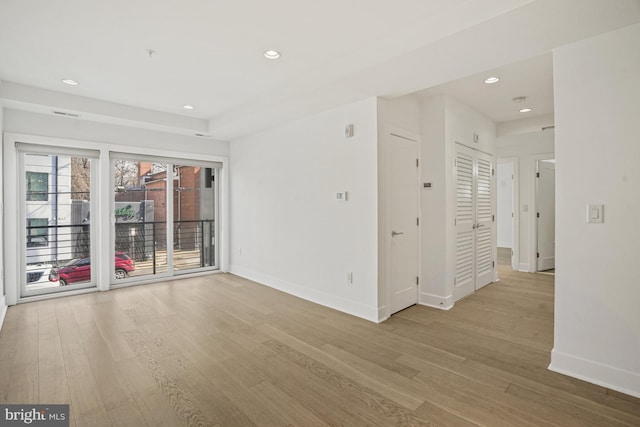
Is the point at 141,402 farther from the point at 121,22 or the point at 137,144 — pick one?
the point at 137,144

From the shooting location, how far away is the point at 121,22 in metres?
2.41

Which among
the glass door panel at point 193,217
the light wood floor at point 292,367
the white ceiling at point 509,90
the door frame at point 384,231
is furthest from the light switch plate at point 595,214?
the glass door panel at point 193,217

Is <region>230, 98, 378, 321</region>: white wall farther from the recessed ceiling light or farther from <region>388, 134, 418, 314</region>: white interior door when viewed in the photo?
the recessed ceiling light

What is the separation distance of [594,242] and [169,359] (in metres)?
3.32

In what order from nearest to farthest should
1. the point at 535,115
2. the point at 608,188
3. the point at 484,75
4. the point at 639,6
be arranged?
the point at 639,6, the point at 608,188, the point at 484,75, the point at 535,115

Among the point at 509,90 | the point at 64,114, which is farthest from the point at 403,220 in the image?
the point at 64,114

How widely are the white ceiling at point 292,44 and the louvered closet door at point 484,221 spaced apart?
1.10 meters

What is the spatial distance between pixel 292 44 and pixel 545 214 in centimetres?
575

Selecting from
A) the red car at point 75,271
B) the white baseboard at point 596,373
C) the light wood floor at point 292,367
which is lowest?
the light wood floor at point 292,367

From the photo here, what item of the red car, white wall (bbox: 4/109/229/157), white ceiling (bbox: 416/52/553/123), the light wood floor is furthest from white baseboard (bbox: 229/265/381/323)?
white ceiling (bbox: 416/52/553/123)

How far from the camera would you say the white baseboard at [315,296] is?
347 cm

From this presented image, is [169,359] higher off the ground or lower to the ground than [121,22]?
lower

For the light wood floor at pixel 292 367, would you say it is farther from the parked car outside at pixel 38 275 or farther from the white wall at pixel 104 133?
the white wall at pixel 104 133

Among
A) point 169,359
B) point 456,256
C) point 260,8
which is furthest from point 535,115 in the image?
point 169,359
